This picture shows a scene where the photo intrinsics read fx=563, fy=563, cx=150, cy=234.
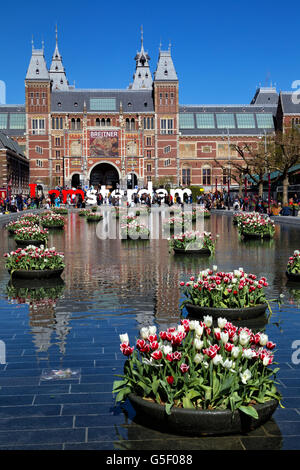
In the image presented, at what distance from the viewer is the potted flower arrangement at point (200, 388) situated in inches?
151

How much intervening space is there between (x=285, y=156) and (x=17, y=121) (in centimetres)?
5951

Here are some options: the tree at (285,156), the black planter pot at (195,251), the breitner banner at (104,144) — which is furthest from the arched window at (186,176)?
the black planter pot at (195,251)

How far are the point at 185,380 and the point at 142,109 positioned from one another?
82942mm

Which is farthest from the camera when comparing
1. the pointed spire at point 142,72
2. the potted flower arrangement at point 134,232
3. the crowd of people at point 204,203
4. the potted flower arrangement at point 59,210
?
the pointed spire at point 142,72

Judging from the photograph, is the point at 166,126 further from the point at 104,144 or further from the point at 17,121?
the point at 17,121

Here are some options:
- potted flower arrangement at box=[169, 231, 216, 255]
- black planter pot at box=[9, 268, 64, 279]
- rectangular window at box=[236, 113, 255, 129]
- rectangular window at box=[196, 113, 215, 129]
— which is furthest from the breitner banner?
black planter pot at box=[9, 268, 64, 279]

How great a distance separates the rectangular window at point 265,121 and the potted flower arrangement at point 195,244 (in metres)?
76.2

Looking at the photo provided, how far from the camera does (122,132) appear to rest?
273 feet

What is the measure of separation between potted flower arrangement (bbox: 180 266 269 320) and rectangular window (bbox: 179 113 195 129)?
80.8m

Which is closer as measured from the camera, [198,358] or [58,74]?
[198,358]

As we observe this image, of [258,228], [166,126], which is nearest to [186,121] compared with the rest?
[166,126]

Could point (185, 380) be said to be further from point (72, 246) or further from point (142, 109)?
point (142, 109)

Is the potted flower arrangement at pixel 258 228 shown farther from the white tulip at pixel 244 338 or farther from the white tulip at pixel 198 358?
the white tulip at pixel 198 358

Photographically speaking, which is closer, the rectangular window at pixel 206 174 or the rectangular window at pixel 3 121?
the rectangular window at pixel 3 121
